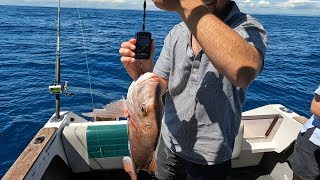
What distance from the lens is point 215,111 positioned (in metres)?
2.25

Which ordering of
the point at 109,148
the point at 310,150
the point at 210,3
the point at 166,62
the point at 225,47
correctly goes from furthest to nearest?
the point at 109,148
the point at 310,150
the point at 166,62
the point at 210,3
the point at 225,47

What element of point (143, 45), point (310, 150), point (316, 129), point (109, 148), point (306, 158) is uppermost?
point (143, 45)

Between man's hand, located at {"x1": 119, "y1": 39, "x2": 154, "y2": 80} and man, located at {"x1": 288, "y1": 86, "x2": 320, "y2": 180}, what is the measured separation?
2056mm

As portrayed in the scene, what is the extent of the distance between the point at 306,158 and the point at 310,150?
0.11m

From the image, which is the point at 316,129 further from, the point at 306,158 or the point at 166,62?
the point at 166,62

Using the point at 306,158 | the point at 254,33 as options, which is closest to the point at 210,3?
the point at 254,33

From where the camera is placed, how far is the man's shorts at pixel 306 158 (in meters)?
3.25

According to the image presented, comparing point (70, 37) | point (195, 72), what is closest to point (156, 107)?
point (195, 72)

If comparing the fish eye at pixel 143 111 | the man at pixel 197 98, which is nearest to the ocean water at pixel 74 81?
the man at pixel 197 98

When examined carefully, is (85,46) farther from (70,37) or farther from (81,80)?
(81,80)

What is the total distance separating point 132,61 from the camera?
7.27 feet

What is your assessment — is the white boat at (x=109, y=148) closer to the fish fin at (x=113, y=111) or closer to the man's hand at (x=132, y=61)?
the fish fin at (x=113, y=111)

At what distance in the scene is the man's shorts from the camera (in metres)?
3.25

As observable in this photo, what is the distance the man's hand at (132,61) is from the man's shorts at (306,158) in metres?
2.16
